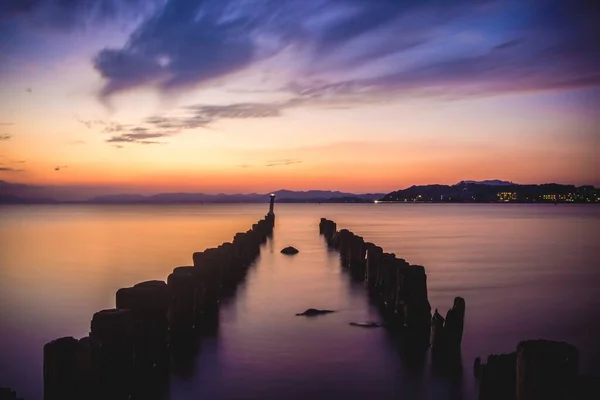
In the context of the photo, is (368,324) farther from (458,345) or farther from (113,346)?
(113,346)

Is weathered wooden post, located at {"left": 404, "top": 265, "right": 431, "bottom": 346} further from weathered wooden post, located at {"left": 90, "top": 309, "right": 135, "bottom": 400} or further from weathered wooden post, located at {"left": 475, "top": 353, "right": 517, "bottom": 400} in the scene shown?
weathered wooden post, located at {"left": 90, "top": 309, "right": 135, "bottom": 400}

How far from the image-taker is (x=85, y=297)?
15.9 meters

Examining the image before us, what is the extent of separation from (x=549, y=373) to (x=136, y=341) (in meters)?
4.57

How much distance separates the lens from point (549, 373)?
4.18 m

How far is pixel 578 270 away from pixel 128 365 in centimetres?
1951

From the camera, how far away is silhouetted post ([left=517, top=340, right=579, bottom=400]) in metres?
4.17

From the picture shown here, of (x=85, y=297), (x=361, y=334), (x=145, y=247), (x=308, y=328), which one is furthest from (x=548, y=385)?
(x=145, y=247)

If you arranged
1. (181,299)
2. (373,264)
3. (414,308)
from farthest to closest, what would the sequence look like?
(373,264)
(414,308)
(181,299)

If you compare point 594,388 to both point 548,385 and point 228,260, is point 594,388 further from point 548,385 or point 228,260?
point 228,260

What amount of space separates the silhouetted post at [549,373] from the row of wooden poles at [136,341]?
344 centimetres

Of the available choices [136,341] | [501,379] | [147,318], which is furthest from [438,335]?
[136,341]

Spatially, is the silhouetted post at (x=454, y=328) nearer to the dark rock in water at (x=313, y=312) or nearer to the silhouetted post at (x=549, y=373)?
the silhouetted post at (x=549, y=373)

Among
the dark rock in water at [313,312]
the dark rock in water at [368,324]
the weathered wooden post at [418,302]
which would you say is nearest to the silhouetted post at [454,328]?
the weathered wooden post at [418,302]

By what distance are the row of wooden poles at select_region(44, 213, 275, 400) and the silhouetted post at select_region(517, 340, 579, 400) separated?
3.44 metres
